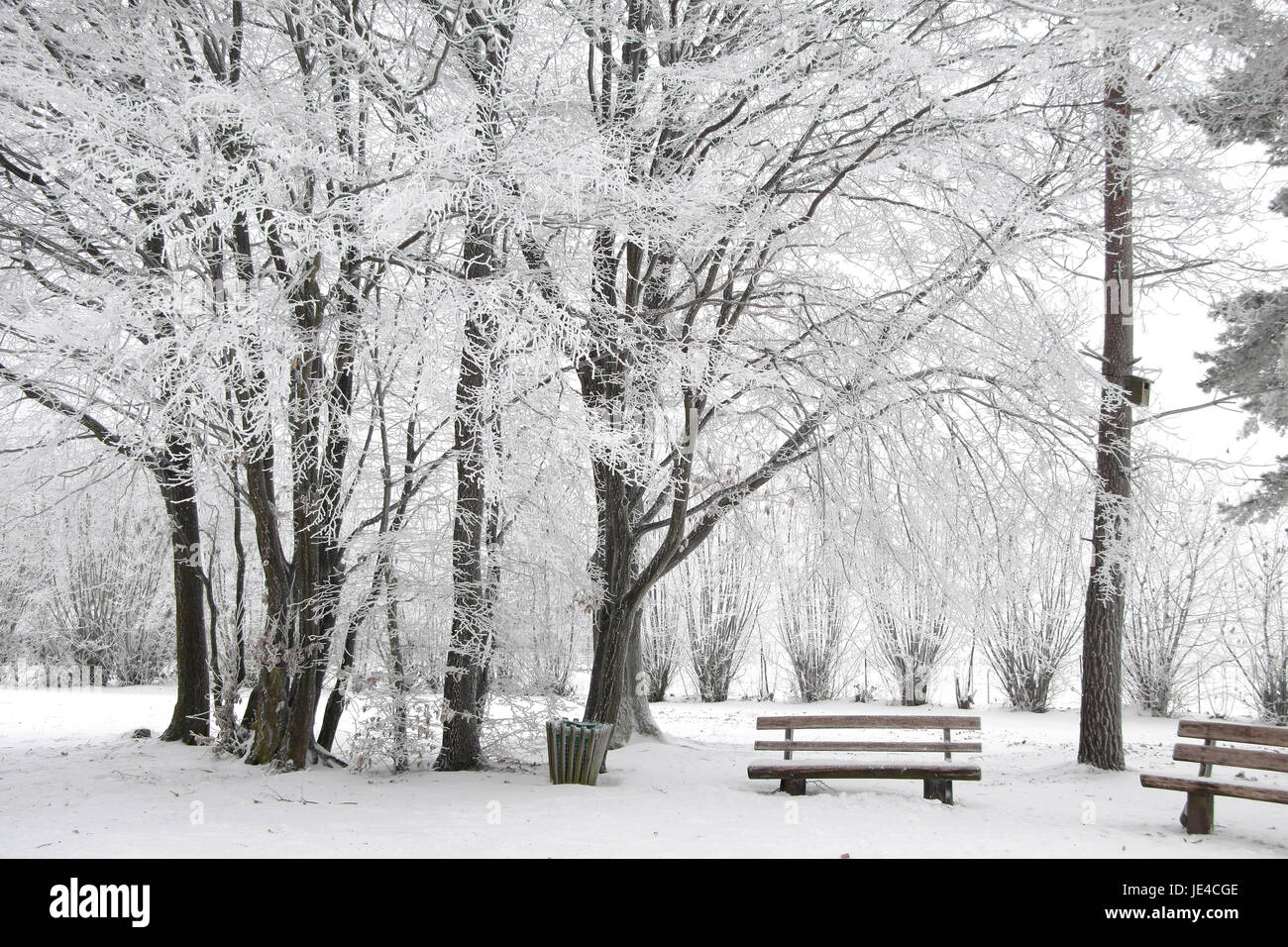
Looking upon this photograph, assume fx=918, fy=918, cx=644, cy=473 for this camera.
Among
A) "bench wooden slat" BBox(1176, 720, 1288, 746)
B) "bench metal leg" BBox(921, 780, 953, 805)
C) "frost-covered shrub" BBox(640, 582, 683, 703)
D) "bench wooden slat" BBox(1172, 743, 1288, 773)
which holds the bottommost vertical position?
"frost-covered shrub" BBox(640, 582, 683, 703)

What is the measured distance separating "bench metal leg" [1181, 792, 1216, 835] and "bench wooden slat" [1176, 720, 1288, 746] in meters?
1.02

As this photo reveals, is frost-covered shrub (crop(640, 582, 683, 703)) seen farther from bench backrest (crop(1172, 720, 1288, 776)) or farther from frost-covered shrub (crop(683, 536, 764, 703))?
bench backrest (crop(1172, 720, 1288, 776))

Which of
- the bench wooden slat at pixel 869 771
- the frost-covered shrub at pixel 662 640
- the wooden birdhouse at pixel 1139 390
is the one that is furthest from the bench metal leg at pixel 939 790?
the frost-covered shrub at pixel 662 640

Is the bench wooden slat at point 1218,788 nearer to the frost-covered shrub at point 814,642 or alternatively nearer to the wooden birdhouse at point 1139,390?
the wooden birdhouse at point 1139,390

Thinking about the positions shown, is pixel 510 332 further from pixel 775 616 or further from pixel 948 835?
pixel 775 616

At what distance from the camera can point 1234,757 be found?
5164mm

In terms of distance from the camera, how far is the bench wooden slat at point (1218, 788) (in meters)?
4.51

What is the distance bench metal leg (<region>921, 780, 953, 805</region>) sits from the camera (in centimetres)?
591

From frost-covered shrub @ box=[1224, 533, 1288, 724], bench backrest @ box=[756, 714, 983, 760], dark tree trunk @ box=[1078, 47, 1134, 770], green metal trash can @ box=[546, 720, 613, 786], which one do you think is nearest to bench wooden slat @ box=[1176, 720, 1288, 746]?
dark tree trunk @ box=[1078, 47, 1134, 770]

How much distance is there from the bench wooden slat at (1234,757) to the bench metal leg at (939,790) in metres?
1.33

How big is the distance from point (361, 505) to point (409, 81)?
3.42 metres

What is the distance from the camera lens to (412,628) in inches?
264

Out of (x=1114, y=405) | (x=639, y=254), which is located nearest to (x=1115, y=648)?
(x=1114, y=405)
